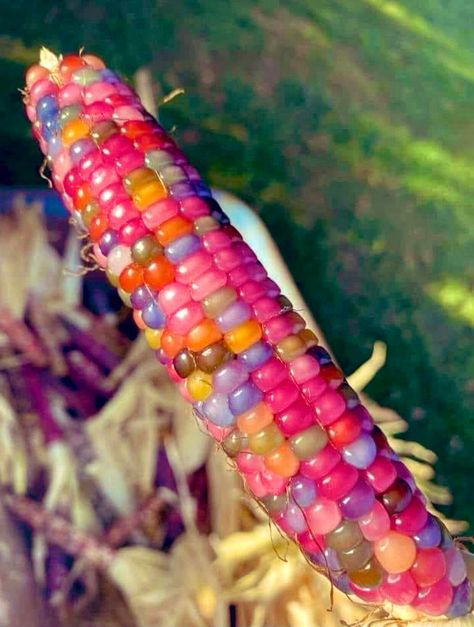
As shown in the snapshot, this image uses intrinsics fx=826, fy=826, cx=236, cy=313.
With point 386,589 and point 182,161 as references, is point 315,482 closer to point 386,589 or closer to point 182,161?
point 386,589

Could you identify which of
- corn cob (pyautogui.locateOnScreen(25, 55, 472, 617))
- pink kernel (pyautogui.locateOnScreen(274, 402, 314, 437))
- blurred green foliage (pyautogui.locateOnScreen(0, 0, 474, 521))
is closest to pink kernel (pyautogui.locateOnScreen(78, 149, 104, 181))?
corn cob (pyautogui.locateOnScreen(25, 55, 472, 617))

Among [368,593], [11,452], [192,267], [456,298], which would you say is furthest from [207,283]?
[456,298]

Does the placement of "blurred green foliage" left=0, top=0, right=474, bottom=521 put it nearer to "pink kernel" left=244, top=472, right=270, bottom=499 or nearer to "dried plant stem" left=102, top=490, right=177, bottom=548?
"dried plant stem" left=102, top=490, right=177, bottom=548

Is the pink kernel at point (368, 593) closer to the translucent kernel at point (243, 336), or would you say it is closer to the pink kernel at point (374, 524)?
the pink kernel at point (374, 524)

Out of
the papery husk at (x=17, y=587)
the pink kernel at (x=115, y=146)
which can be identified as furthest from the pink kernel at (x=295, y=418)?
the papery husk at (x=17, y=587)

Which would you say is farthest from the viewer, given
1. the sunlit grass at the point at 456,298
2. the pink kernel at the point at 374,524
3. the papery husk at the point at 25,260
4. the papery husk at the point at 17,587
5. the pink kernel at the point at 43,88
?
the sunlit grass at the point at 456,298

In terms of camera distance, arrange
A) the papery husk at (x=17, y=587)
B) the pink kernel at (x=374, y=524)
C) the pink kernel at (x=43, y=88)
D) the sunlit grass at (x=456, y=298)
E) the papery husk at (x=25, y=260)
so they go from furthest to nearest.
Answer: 1. the sunlit grass at (x=456, y=298)
2. the papery husk at (x=25, y=260)
3. the papery husk at (x=17, y=587)
4. the pink kernel at (x=43, y=88)
5. the pink kernel at (x=374, y=524)

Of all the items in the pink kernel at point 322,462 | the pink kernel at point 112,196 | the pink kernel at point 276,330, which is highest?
the pink kernel at point 112,196
